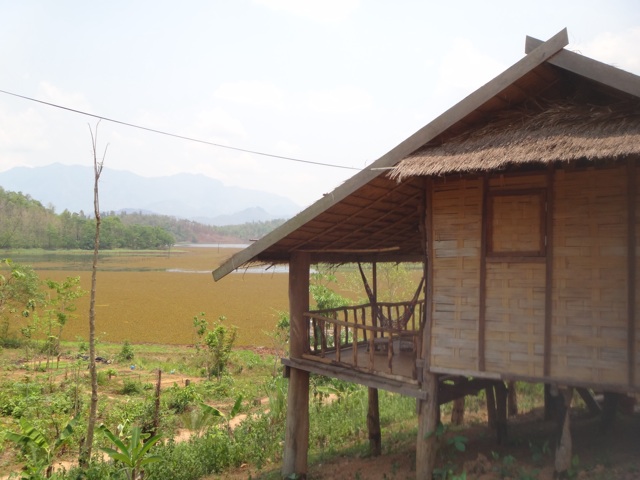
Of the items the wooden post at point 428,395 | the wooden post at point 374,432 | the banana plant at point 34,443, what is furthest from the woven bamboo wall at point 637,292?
the banana plant at point 34,443

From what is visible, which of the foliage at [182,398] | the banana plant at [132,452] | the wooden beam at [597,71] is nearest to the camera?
the wooden beam at [597,71]

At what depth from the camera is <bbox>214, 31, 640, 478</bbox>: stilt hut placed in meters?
3.99

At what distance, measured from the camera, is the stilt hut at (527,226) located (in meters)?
3.99

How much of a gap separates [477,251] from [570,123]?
130 cm

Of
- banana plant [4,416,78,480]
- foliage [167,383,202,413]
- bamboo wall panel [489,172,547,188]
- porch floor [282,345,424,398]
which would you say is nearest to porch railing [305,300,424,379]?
porch floor [282,345,424,398]

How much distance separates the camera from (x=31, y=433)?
5.94 metres

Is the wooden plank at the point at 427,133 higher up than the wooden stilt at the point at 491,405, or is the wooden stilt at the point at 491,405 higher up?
the wooden plank at the point at 427,133

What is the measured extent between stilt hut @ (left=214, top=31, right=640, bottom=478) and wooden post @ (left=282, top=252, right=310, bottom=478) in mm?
929


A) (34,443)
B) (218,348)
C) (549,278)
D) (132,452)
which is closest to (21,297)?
(218,348)

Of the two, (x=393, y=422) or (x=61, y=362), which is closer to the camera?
(x=393, y=422)

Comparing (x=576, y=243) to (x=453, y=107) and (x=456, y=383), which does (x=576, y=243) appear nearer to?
(x=453, y=107)

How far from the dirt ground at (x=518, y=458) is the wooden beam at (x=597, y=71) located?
3208mm

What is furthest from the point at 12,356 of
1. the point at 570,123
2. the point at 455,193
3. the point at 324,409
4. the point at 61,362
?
the point at 570,123

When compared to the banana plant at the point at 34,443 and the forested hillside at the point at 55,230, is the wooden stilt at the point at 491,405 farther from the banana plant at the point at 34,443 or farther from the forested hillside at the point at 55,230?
the forested hillside at the point at 55,230
